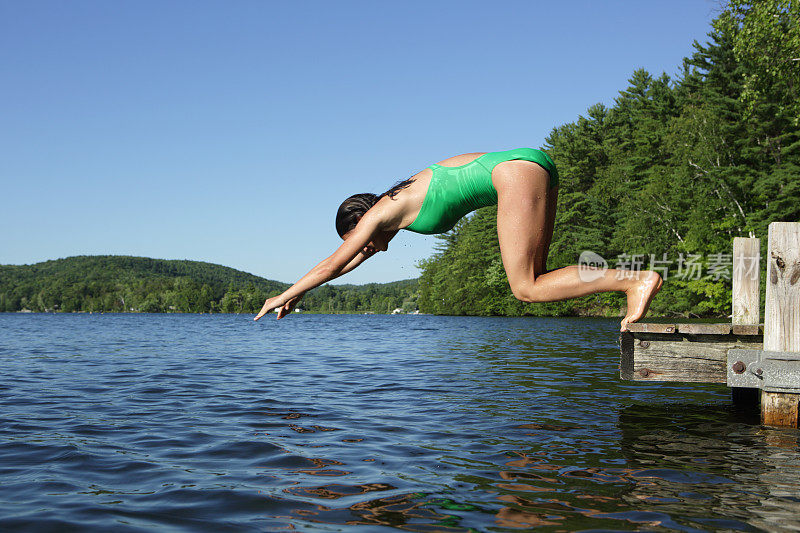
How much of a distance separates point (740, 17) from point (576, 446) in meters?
24.8

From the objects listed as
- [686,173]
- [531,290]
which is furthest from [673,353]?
[686,173]

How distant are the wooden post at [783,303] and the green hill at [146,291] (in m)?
121

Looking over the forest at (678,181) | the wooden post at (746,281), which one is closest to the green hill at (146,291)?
the forest at (678,181)

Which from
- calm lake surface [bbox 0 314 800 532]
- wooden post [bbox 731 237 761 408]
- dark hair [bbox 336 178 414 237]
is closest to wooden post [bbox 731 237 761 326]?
wooden post [bbox 731 237 761 408]

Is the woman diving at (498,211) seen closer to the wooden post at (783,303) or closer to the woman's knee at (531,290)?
the woman's knee at (531,290)

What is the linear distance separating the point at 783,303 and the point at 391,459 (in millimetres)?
4088

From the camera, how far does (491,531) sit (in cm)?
309

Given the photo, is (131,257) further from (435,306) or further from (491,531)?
(491,531)

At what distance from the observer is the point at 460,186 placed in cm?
396

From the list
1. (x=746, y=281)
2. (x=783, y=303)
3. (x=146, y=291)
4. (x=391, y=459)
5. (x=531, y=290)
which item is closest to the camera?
(x=531, y=290)

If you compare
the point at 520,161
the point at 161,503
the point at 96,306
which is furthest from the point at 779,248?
the point at 96,306

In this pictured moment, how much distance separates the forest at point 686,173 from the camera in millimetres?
25047

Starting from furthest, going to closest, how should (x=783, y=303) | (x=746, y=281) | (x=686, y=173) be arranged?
(x=686, y=173) → (x=746, y=281) → (x=783, y=303)

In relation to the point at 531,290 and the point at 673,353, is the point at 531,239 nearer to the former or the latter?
the point at 531,290
